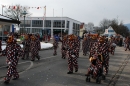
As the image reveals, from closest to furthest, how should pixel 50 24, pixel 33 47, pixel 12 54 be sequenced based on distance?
pixel 12 54
pixel 33 47
pixel 50 24

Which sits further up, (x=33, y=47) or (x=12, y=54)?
(x=12, y=54)

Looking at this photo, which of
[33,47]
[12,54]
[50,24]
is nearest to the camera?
[12,54]

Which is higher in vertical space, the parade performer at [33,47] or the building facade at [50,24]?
the building facade at [50,24]

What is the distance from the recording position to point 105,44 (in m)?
9.38

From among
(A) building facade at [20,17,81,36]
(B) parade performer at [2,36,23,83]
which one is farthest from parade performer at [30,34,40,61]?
(A) building facade at [20,17,81,36]

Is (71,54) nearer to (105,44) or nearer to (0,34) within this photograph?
(105,44)

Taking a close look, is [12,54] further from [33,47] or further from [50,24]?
[50,24]

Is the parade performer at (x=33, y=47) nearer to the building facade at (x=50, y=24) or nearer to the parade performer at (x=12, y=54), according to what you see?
the parade performer at (x=12, y=54)

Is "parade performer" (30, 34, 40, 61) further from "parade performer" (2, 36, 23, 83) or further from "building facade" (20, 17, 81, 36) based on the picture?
"building facade" (20, 17, 81, 36)

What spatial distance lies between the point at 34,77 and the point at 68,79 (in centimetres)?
148

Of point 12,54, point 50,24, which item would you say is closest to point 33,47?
point 12,54

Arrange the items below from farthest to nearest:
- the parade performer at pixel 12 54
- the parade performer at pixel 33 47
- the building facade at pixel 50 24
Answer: the building facade at pixel 50 24
the parade performer at pixel 33 47
the parade performer at pixel 12 54

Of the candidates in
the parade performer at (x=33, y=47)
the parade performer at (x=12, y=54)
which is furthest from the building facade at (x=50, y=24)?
the parade performer at (x=12, y=54)

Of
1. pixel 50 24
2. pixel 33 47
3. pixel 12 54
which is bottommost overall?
pixel 33 47
